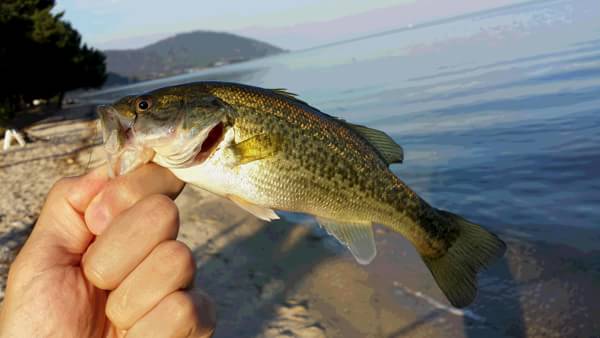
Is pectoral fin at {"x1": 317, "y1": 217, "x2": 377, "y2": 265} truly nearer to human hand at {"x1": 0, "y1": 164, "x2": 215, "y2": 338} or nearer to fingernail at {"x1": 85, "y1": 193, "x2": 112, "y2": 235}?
human hand at {"x1": 0, "y1": 164, "x2": 215, "y2": 338}

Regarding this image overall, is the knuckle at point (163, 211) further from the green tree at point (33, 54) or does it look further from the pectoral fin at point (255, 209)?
the green tree at point (33, 54)

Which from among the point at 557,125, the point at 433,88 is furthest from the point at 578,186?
the point at 433,88

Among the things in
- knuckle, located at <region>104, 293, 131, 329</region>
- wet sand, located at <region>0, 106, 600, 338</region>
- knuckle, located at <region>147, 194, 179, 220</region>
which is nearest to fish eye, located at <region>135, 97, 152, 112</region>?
knuckle, located at <region>147, 194, 179, 220</region>

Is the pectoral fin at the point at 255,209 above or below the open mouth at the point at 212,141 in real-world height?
below

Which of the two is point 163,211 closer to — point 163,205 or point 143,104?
point 163,205

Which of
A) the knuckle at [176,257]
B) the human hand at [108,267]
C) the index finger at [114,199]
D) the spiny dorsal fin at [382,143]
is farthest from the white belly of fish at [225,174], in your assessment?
the spiny dorsal fin at [382,143]

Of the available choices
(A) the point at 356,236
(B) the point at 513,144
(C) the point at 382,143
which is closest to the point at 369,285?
(A) the point at 356,236
